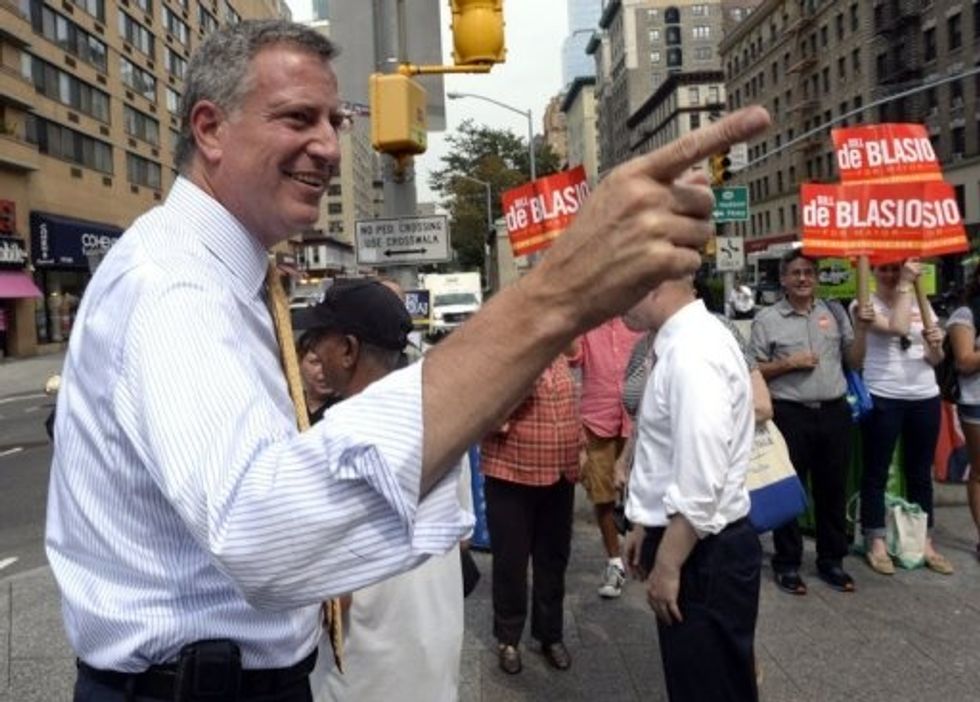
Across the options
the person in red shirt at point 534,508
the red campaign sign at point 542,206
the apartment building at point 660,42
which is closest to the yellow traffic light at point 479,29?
the red campaign sign at point 542,206

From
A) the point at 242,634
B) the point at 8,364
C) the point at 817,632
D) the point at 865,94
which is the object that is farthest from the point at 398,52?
the point at 865,94

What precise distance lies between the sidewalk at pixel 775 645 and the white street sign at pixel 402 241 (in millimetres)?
2899

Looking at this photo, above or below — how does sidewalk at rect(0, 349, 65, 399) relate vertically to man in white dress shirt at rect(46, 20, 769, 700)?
below

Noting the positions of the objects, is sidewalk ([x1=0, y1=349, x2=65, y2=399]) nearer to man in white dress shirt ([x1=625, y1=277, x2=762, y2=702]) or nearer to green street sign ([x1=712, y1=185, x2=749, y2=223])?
green street sign ([x1=712, y1=185, x2=749, y2=223])

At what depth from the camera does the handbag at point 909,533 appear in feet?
18.9

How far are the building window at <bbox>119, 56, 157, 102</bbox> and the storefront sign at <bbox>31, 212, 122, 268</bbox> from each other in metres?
9.34

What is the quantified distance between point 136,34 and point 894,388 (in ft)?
166

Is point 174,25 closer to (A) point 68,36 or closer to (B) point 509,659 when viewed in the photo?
(A) point 68,36

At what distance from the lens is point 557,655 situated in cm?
460

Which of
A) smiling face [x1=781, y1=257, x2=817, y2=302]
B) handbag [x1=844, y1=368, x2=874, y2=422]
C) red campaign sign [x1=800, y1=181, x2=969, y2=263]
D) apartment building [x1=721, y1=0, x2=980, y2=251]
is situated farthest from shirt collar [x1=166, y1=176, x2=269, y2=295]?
apartment building [x1=721, y1=0, x2=980, y2=251]

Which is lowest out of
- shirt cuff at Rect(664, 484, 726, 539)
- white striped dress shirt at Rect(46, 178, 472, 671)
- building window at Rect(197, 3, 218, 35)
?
shirt cuff at Rect(664, 484, 726, 539)

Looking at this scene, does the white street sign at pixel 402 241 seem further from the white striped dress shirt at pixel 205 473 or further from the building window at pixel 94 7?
the building window at pixel 94 7

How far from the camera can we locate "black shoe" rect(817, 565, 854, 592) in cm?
544

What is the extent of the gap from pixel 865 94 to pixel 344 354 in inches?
2329
